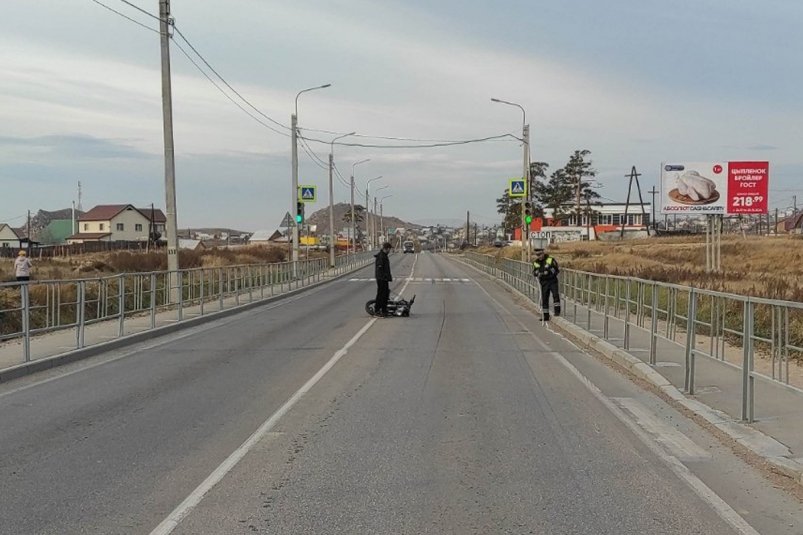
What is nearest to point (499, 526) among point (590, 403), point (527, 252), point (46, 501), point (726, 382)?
point (46, 501)

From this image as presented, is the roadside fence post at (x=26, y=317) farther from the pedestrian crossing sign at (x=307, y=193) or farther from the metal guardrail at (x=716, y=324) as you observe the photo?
the pedestrian crossing sign at (x=307, y=193)

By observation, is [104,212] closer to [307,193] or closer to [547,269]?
[307,193]

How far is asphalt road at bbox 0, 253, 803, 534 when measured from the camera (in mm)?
5070

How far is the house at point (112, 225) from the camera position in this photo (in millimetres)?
111250

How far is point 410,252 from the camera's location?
135000mm

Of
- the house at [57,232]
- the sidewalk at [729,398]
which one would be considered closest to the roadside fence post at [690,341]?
the sidewalk at [729,398]

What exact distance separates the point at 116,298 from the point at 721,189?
36.8 metres

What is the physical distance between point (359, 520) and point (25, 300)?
896 centimetres

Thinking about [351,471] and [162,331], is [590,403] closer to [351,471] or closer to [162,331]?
[351,471]

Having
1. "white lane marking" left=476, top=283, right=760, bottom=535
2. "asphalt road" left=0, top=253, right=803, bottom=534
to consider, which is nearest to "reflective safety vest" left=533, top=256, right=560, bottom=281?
"asphalt road" left=0, top=253, right=803, bottom=534

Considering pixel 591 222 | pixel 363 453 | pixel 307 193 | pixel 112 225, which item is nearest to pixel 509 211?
pixel 591 222

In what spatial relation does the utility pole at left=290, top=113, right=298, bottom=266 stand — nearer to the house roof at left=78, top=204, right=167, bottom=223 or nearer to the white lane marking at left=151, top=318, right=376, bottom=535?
the white lane marking at left=151, top=318, right=376, bottom=535

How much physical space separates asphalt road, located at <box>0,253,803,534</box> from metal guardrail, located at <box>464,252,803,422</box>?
0.82 meters

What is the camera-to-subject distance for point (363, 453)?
6656 millimetres
